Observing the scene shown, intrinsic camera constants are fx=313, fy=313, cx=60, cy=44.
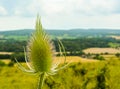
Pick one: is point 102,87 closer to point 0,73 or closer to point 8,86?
point 8,86

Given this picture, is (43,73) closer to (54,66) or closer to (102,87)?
(54,66)

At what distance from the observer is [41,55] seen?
2934 millimetres

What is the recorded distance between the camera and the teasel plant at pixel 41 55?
279 centimetres

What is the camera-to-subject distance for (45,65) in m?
2.85

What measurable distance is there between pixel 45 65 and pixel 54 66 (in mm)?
164

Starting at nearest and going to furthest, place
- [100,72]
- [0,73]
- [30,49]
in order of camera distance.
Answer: [30,49] → [100,72] → [0,73]

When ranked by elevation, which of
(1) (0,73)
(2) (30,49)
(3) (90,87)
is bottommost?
(1) (0,73)

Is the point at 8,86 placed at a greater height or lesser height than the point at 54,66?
lesser

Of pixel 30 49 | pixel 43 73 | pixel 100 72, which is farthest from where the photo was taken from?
pixel 100 72

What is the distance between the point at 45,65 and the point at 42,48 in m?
0.17

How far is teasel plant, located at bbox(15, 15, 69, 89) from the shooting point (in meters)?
2.79

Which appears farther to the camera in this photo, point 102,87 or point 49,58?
point 102,87

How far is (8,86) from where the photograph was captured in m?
30.5

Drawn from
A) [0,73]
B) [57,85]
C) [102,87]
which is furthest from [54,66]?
[0,73]
